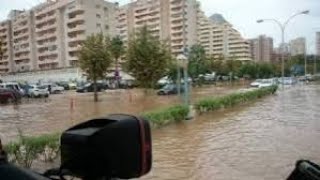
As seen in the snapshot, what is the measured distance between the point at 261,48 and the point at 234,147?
134 metres

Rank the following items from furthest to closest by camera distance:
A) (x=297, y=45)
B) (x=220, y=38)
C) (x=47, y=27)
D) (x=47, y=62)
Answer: (x=297, y=45)
(x=220, y=38)
(x=47, y=27)
(x=47, y=62)

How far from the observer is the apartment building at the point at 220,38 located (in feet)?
417

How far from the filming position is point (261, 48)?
145 metres

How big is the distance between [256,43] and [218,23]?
15461 mm

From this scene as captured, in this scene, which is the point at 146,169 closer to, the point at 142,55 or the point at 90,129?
the point at 90,129

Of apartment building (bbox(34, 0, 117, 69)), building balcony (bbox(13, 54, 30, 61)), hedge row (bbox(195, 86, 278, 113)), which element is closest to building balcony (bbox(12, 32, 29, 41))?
building balcony (bbox(13, 54, 30, 61))

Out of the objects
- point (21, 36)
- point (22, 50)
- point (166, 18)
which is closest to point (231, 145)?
point (166, 18)

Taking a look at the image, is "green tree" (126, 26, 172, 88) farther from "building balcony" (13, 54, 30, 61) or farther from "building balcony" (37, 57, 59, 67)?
"building balcony" (13, 54, 30, 61)

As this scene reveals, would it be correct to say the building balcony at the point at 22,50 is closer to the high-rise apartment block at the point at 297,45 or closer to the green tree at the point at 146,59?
the high-rise apartment block at the point at 297,45

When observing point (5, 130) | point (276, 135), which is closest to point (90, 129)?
point (276, 135)

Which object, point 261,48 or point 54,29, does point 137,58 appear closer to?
point 54,29

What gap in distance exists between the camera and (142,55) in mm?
37125

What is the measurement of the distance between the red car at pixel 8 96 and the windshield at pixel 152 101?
110mm

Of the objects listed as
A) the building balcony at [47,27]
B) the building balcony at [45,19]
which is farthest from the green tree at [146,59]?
the building balcony at [45,19]
